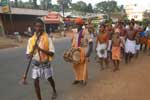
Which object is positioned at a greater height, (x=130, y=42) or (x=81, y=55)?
(x=81, y=55)

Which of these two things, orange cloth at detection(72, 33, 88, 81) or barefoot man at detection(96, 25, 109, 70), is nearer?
orange cloth at detection(72, 33, 88, 81)

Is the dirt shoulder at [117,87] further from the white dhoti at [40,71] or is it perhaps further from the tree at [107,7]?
the tree at [107,7]

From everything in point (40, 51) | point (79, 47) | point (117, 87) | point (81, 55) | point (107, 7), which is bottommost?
point (107, 7)

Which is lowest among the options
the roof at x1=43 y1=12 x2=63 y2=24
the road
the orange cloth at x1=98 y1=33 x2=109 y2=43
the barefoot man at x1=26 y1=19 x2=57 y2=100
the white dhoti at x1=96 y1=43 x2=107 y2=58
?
the roof at x1=43 y1=12 x2=63 y2=24

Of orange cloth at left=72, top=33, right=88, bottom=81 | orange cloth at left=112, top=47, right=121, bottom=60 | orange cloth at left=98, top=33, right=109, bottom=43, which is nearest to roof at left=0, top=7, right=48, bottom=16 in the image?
orange cloth at left=112, top=47, right=121, bottom=60

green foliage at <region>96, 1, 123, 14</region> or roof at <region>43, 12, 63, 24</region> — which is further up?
roof at <region>43, 12, 63, 24</region>

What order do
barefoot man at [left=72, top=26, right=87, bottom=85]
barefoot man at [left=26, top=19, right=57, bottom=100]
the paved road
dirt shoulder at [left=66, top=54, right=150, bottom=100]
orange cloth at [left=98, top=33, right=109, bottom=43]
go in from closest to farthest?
barefoot man at [left=26, top=19, right=57, bottom=100], dirt shoulder at [left=66, top=54, right=150, bottom=100], the paved road, barefoot man at [left=72, top=26, right=87, bottom=85], orange cloth at [left=98, top=33, right=109, bottom=43]

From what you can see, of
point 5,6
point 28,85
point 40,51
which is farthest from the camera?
point 5,6

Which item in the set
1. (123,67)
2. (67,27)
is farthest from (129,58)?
(67,27)

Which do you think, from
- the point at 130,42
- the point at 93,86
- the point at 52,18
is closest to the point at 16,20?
the point at 52,18

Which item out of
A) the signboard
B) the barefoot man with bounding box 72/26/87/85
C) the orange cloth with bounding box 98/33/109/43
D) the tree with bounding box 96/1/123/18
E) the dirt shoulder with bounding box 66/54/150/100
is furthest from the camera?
the tree with bounding box 96/1/123/18

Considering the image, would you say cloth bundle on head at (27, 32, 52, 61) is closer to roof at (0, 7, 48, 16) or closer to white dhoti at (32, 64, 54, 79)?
white dhoti at (32, 64, 54, 79)

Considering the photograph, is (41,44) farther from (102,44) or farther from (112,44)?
(112,44)

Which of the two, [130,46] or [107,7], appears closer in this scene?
[130,46]
